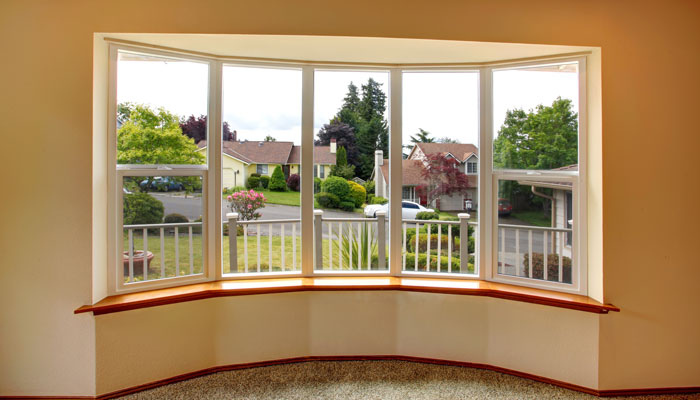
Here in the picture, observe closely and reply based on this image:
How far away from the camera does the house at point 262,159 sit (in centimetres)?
247

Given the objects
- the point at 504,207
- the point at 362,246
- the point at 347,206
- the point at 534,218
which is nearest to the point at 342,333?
the point at 362,246

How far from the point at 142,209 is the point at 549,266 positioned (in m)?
2.72

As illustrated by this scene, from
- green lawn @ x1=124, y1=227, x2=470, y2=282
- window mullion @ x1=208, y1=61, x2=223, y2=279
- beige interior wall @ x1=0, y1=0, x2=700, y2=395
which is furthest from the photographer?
window mullion @ x1=208, y1=61, x2=223, y2=279

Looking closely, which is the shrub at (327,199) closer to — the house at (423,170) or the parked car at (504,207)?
the house at (423,170)

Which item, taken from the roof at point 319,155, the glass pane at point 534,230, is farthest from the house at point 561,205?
the roof at point 319,155

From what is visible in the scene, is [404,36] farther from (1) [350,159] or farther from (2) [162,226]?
(2) [162,226]

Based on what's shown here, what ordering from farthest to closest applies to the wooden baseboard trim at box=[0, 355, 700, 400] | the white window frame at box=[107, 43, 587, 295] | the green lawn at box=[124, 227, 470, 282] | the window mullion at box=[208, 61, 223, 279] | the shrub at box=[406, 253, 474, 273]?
the shrub at box=[406, 253, 474, 273], the window mullion at box=[208, 61, 223, 279], the green lawn at box=[124, 227, 470, 282], the white window frame at box=[107, 43, 587, 295], the wooden baseboard trim at box=[0, 355, 700, 400]

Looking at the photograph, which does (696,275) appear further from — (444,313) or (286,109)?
(286,109)

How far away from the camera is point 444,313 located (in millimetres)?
2410

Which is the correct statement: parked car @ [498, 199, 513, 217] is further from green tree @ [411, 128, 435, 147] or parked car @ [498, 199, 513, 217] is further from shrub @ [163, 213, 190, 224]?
shrub @ [163, 213, 190, 224]

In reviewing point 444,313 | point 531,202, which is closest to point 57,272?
point 444,313

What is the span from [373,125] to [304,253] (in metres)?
1.07

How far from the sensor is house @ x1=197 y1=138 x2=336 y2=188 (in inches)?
97.1

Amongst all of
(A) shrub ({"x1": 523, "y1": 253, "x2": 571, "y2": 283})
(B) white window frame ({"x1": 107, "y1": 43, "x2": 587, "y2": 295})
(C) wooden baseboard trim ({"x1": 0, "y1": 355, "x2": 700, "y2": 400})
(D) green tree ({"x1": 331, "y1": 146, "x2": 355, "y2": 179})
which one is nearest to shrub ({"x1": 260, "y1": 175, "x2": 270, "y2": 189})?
(B) white window frame ({"x1": 107, "y1": 43, "x2": 587, "y2": 295})
